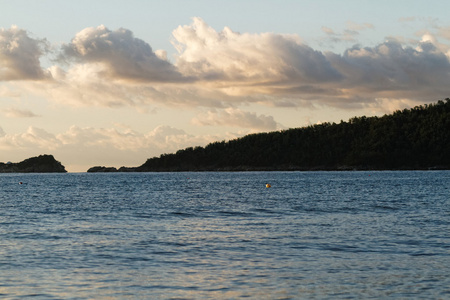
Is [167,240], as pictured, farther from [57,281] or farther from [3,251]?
[57,281]

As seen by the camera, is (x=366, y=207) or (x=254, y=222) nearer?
(x=254, y=222)

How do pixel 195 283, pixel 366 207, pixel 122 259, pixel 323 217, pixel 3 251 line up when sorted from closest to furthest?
pixel 195 283 → pixel 122 259 → pixel 3 251 → pixel 323 217 → pixel 366 207

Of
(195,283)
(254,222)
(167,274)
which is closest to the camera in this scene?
(195,283)

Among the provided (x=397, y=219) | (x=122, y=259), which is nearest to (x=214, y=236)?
(x=122, y=259)

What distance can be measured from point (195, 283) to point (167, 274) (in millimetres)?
2289

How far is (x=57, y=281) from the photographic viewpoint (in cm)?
2195

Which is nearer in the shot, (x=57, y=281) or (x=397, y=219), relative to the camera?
(x=57, y=281)

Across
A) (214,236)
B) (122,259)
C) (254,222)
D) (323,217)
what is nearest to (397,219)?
(323,217)

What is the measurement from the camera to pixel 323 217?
4881 centimetres

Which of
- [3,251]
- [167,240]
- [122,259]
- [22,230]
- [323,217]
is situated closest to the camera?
[122,259]

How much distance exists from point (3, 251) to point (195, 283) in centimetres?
1288

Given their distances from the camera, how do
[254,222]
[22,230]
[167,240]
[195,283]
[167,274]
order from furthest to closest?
1. [254,222]
2. [22,230]
3. [167,240]
4. [167,274]
5. [195,283]

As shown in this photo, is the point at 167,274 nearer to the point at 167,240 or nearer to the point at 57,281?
the point at 57,281

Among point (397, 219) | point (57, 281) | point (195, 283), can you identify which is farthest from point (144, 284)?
point (397, 219)
